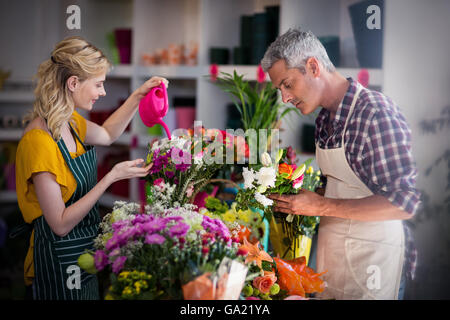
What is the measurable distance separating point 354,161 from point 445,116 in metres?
1.03

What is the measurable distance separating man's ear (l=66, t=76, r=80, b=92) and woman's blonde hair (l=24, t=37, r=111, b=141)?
0.01 meters

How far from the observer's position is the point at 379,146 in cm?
124

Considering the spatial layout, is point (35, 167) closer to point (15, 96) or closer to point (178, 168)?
point (178, 168)

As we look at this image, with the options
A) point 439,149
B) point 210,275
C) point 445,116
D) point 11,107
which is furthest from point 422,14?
point 11,107

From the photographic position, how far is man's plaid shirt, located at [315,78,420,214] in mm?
1216

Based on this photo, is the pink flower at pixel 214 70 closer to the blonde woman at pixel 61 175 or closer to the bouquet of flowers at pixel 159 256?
the blonde woman at pixel 61 175

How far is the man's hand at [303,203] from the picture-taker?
4.53ft

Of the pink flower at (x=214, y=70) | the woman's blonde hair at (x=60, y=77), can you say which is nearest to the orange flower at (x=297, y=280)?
the woman's blonde hair at (x=60, y=77)

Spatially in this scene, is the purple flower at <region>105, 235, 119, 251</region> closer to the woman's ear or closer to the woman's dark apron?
the woman's dark apron

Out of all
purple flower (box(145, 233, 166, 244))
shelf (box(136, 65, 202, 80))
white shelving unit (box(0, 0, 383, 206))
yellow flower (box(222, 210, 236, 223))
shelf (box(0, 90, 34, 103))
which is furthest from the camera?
shelf (box(0, 90, 34, 103))

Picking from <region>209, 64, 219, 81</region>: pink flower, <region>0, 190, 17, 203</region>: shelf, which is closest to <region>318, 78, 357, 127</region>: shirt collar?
<region>209, 64, 219, 81</region>: pink flower

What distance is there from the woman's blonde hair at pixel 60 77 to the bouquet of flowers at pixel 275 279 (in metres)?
0.71

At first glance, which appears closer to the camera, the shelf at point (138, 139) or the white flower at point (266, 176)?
the white flower at point (266, 176)
